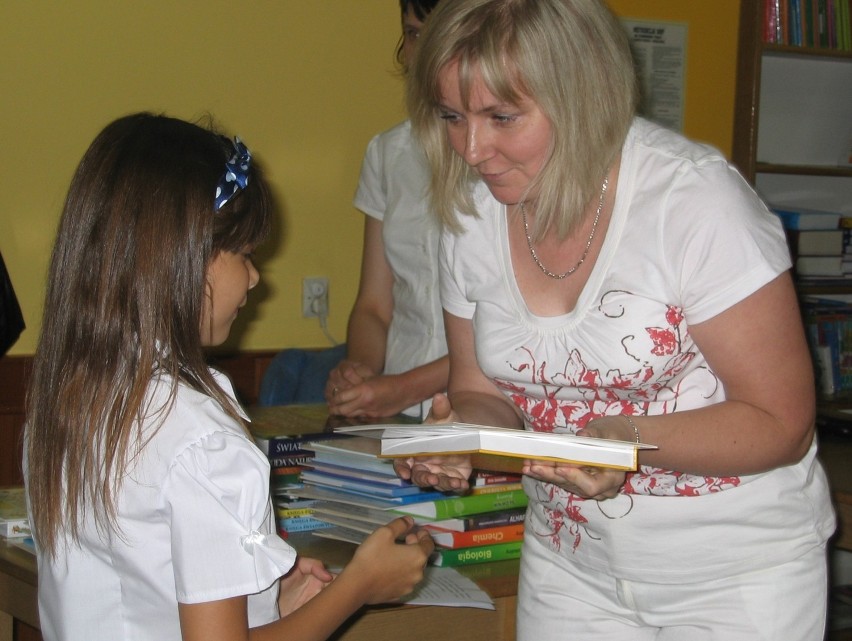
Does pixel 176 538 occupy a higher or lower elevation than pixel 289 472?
higher

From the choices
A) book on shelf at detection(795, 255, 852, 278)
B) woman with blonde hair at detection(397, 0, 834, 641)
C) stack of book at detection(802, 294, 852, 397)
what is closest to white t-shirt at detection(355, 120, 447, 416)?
woman with blonde hair at detection(397, 0, 834, 641)

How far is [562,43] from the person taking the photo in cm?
135

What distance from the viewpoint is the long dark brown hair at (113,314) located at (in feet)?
3.78

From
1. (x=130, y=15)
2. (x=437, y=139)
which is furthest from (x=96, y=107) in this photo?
(x=437, y=139)

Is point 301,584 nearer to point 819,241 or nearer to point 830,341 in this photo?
point 830,341

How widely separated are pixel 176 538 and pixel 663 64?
3.14 m

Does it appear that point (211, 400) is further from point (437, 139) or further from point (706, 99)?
point (706, 99)

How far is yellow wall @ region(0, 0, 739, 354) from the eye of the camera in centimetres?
278

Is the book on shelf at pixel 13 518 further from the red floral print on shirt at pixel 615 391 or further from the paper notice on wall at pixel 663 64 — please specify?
the paper notice on wall at pixel 663 64

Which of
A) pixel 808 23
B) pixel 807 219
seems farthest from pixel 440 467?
pixel 808 23

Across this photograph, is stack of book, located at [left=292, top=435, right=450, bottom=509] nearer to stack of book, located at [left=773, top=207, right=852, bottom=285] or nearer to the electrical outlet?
the electrical outlet

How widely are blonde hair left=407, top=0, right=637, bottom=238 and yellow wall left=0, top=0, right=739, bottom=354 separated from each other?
1688 millimetres

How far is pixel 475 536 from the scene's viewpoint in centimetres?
176

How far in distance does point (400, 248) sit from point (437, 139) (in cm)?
73
